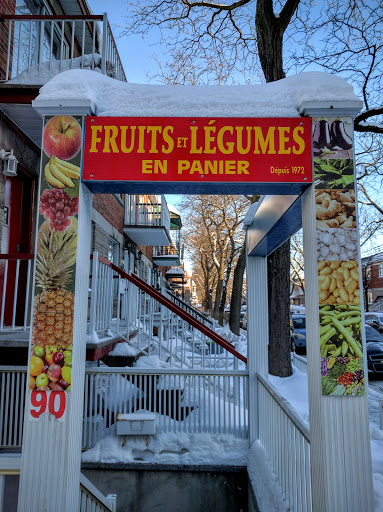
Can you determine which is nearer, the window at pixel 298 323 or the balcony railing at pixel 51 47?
the balcony railing at pixel 51 47

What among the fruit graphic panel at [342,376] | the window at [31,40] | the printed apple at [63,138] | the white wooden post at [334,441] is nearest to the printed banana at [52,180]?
the printed apple at [63,138]

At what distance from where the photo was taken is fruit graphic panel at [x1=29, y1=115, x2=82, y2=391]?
2754mm

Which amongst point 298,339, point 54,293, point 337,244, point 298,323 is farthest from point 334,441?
A: point 298,323

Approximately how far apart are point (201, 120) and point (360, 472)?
8.89ft

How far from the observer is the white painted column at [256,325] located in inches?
196

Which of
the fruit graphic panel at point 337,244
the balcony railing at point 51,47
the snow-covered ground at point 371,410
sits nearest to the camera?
the fruit graphic panel at point 337,244

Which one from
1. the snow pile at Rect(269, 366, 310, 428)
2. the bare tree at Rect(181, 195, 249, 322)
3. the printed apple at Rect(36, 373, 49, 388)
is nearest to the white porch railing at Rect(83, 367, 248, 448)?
the snow pile at Rect(269, 366, 310, 428)

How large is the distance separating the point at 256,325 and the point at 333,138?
2896 millimetres

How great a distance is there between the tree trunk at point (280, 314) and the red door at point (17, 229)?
5330mm

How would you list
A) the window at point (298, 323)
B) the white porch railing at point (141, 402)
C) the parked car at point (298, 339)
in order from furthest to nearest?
the window at point (298, 323), the parked car at point (298, 339), the white porch railing at point (141, 402)

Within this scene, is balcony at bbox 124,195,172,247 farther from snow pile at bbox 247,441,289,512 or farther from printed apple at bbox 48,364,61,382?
printed apple at bbox 48,364,61,382

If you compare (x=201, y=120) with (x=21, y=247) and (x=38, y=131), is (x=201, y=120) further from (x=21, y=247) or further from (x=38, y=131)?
(x=21, y=247)

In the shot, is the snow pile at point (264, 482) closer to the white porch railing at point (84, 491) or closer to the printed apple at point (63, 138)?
the white porch railing at point (84, 491)

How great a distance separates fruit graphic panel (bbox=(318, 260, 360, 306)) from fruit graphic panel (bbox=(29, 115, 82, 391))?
182 centimetres
